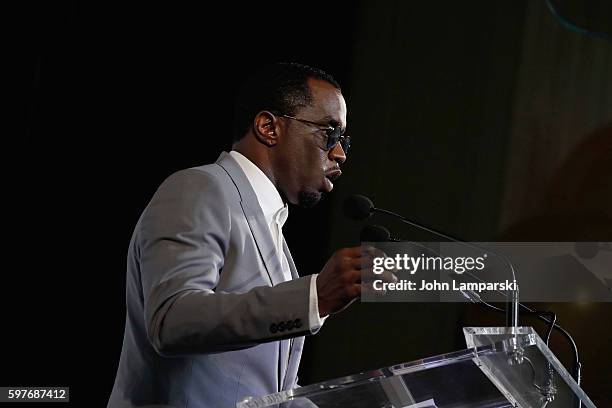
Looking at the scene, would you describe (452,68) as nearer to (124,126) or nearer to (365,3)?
(365,3)

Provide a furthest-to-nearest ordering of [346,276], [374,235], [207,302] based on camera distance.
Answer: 1. [374,235]
2. [207,302]
3. [346,276]

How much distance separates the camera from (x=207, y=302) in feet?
4.67

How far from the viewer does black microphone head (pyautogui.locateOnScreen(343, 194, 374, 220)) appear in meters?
1.88

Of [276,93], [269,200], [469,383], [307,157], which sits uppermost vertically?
[276,93]

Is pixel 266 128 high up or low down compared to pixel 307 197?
up

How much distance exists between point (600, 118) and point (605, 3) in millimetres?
577

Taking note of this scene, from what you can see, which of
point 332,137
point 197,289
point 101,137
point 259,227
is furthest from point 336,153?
point 101,137

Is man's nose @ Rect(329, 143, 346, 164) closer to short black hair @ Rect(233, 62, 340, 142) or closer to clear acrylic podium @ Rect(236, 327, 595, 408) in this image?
short black hair @ Rect(233, 62, 340, 142)

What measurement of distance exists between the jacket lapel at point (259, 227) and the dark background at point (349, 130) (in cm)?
177

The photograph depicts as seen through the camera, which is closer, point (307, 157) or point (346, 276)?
point (346, 276)

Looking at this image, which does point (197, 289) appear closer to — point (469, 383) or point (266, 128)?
point (469, 383)

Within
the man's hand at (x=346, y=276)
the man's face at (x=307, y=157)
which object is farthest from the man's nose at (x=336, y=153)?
the man's hand at (x=346, y=276)

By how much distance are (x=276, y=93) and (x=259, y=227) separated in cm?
54

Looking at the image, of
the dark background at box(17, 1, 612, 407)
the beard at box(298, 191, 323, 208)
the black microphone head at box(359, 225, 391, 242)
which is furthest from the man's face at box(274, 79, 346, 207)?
the dark background at box(17, 1, 612, 407)
